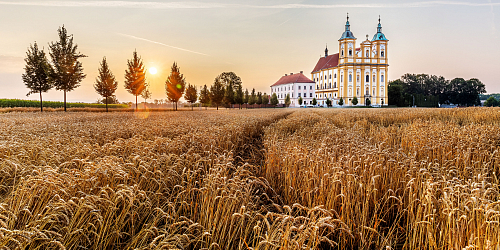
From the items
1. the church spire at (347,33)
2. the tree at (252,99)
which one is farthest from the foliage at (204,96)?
the church spire at (347,33)

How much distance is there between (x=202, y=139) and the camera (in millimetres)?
5691

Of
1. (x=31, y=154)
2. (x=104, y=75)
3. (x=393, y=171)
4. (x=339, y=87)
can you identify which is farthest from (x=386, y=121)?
(x=339, y=87)

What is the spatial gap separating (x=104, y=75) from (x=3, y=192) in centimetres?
4474

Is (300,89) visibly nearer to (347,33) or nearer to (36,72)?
(347,33)

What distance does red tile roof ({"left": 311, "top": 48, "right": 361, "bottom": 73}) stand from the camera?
356 ft

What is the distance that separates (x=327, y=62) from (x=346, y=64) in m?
18.4

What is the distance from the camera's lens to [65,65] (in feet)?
115

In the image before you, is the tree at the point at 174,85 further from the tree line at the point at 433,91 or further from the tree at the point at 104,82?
the tree line at the point at 433,91

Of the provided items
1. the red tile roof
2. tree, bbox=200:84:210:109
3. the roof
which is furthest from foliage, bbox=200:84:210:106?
the red tile roof

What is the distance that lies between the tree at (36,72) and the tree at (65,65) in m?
0.95

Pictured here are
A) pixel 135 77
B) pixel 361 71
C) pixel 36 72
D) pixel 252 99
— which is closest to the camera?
pixel 36 72

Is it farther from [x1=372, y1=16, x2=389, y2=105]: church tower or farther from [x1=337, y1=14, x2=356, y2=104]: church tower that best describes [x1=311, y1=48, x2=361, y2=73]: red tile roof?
[x1=337, y1=14, x2=356, y2=104]: church tower

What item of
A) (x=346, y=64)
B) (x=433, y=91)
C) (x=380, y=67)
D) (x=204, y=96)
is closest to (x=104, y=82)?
(x=204, y=96)

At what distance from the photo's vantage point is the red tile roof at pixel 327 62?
356 ft
